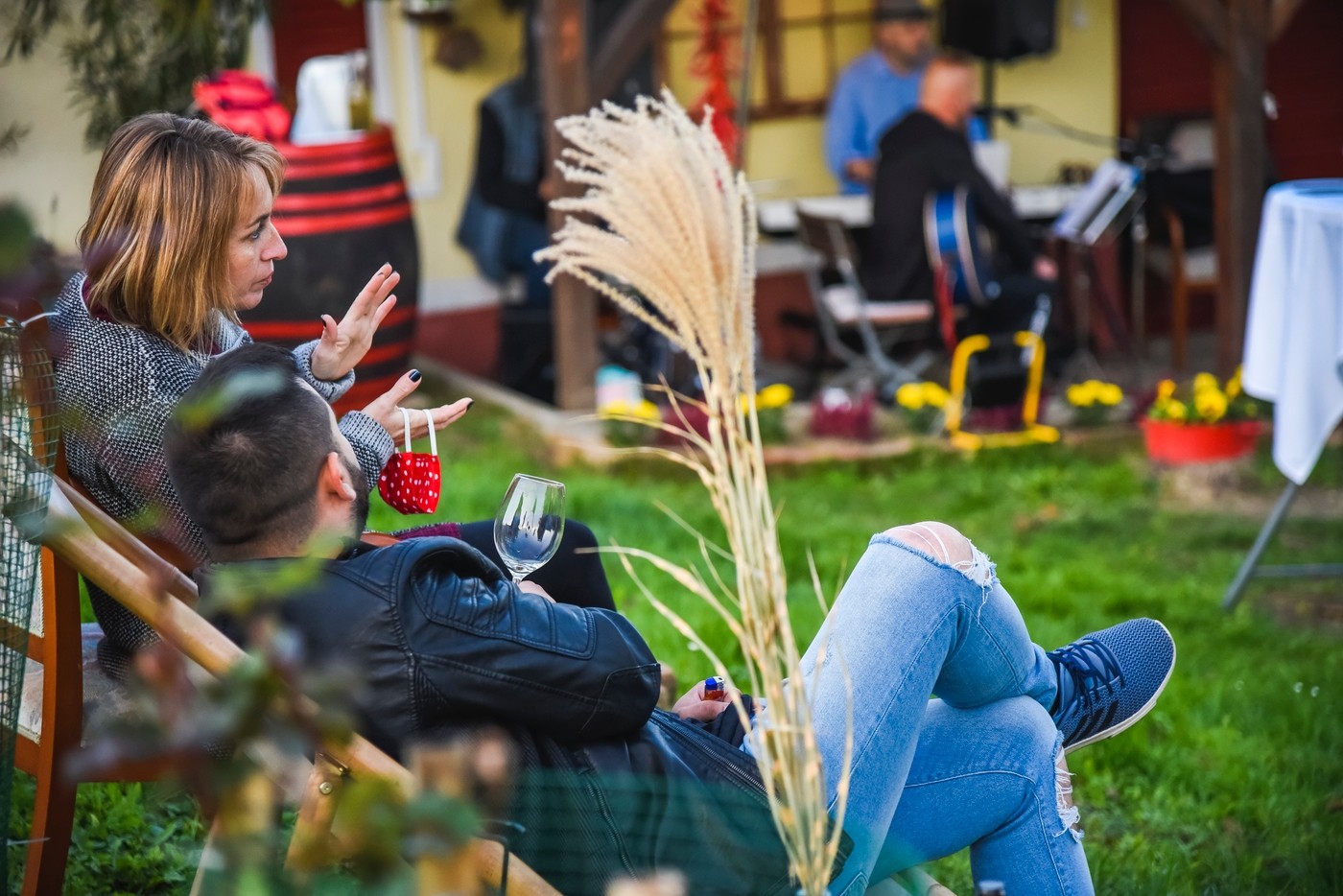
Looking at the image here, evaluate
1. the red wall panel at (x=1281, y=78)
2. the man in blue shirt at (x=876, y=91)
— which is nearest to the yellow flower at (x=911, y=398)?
the man in blue shirt at (x=876, y=91)

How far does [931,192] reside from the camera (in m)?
6.49

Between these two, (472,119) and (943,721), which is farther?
(472,119)

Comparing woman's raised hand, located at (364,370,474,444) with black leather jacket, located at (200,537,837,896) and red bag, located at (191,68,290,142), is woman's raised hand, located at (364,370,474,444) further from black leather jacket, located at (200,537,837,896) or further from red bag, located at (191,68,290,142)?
red bag, located at (191,68,290,142)

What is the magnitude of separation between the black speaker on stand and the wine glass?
6.38 metres

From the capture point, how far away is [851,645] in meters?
1.94

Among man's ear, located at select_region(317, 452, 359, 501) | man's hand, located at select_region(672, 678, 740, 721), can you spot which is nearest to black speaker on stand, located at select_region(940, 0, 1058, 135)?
man's hand, located at select_region(672, 678, 740, 721)

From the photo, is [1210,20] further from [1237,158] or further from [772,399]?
[772,399]

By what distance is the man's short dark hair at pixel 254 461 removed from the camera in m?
1.67

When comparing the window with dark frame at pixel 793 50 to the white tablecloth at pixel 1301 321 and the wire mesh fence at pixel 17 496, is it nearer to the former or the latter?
the white tablecloth at pixel 1301 321

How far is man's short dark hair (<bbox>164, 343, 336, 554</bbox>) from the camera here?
1.67m

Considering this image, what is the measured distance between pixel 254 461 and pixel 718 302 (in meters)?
0.61

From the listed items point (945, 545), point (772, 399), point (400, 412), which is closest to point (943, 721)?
point (945, 545)

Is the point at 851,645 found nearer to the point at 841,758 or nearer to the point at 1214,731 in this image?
the point at 841,758

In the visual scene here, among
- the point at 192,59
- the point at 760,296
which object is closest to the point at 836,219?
the point at 760,296
